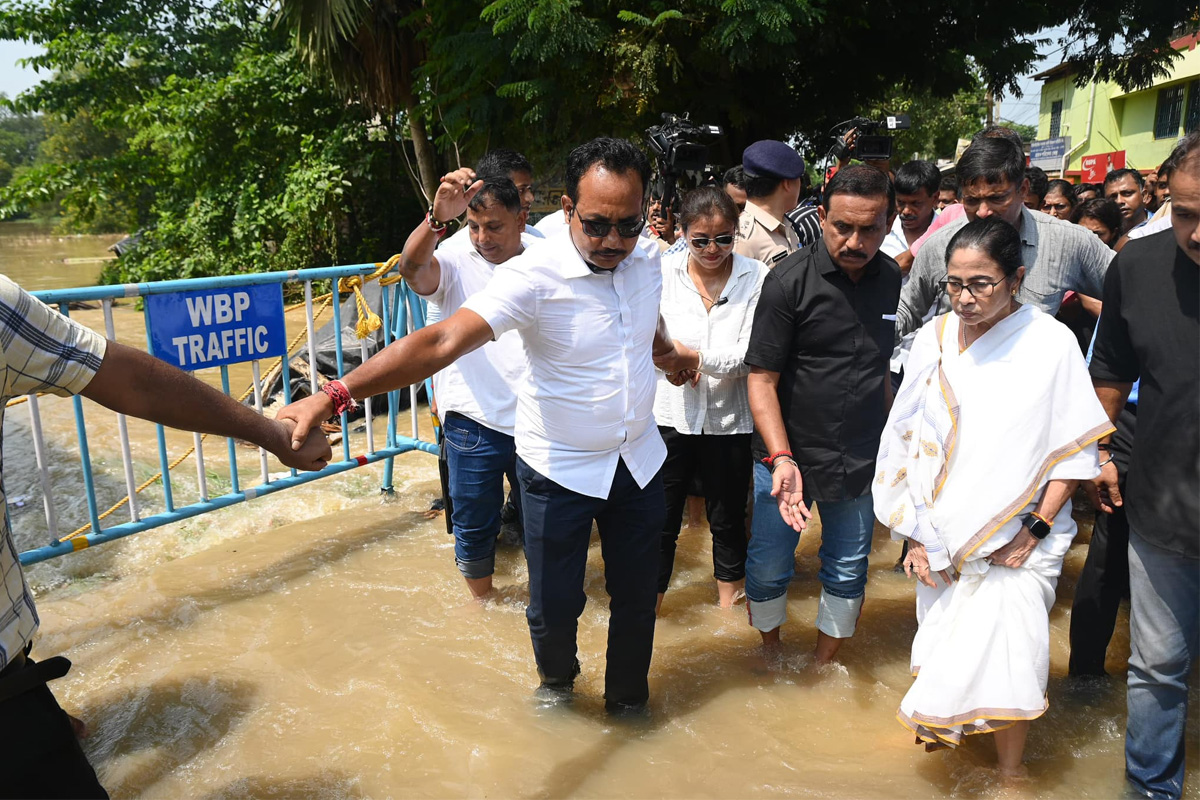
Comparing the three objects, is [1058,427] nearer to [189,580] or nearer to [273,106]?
[189,580]

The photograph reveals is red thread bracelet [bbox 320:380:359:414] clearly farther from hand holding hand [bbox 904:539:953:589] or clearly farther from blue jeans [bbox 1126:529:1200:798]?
blue jeans [bbox 1126:529:1200:798]

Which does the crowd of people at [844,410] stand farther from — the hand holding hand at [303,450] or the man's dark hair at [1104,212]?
the man's dark hair at [1104,212]

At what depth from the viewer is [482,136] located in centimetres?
881

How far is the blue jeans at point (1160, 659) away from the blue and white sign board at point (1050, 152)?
2451 cm

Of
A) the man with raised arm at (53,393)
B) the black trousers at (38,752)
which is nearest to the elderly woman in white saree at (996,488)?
the man with raised arm at (53,393)

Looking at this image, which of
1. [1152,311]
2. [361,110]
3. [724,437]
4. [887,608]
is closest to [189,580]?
[724,437]

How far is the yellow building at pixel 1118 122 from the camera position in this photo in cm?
2339

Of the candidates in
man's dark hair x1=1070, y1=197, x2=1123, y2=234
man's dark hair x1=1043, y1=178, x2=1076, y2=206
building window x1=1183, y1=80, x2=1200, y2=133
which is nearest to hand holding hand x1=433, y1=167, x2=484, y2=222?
man's dark hair x1=1070, y1=197, x2=1123, y2=234

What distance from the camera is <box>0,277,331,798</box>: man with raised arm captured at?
1649 millimetres

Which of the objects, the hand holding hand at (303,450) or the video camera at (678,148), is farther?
the video camera at (678,148)

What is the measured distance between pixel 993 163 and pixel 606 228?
1.68 m

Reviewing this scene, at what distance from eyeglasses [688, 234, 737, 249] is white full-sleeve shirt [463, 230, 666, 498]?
2.58 feet

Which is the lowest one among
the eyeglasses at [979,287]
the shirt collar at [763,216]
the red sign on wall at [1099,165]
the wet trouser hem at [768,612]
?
the wet trouser hem at [768,612]

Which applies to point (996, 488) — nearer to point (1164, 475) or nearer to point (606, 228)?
point (1164, 475)
